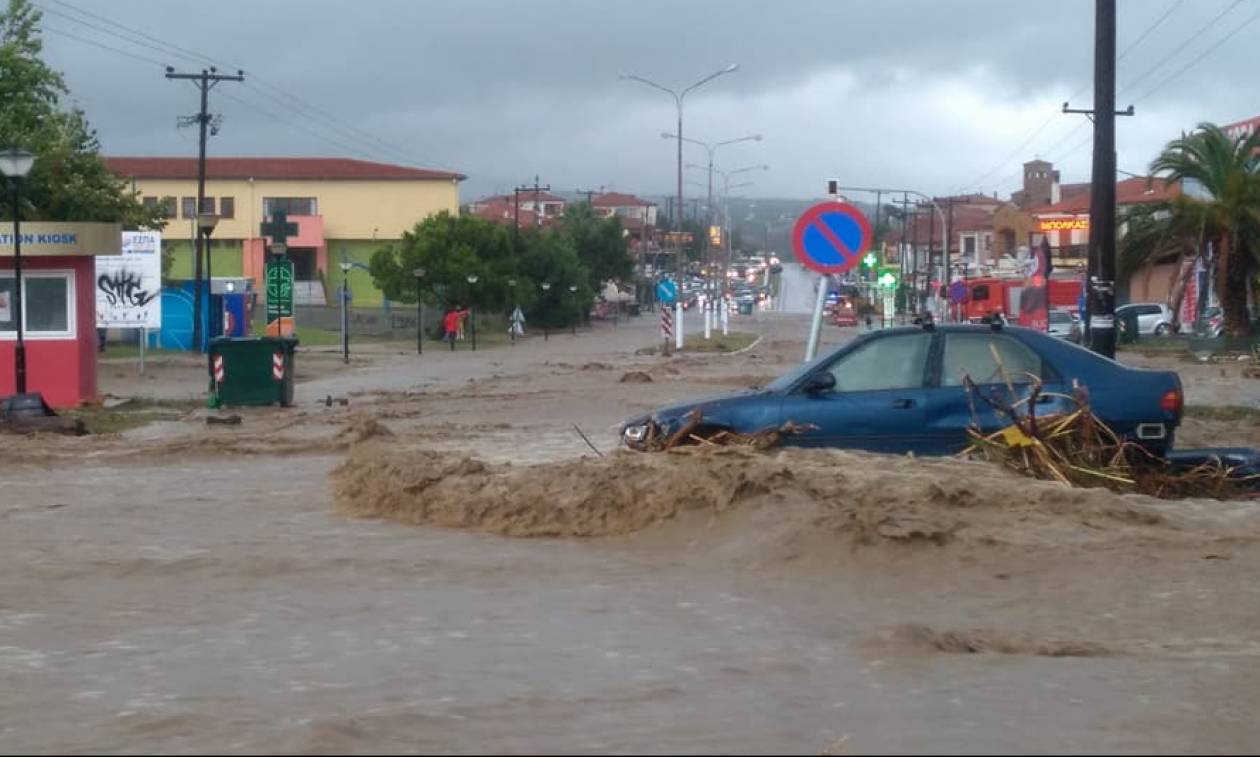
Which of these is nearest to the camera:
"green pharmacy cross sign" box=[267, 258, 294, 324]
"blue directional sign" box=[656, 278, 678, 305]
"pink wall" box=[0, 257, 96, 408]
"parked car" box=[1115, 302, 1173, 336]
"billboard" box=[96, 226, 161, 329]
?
"pink wall" box=[0, 257, 96, 408]

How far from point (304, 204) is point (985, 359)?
8208cm

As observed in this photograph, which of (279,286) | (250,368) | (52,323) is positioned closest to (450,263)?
(279,286)

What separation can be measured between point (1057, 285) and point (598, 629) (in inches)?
2592

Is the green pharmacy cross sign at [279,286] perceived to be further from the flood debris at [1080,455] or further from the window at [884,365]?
the flood debris at [1080,455]

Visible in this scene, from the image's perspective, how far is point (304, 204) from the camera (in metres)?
91.3

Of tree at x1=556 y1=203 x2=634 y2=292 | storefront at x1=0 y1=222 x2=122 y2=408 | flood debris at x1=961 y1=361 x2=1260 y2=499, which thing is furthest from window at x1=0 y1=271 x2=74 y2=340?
tree at x1=556 y1=203 x2=634 y2=292

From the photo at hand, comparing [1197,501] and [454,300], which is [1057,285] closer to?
[454,300]

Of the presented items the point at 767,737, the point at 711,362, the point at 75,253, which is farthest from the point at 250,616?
the point at 711,362

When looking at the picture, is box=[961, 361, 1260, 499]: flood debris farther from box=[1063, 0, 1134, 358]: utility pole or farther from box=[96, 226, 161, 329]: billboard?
box=[96, 226, 161, 329]: billboard

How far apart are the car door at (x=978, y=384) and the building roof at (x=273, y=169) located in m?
80.7

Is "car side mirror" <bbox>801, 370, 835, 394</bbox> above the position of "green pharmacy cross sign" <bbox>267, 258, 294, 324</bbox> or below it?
below

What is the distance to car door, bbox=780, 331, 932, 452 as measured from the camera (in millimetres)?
12086

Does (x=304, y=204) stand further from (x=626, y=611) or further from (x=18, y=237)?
(x=626, y=611)

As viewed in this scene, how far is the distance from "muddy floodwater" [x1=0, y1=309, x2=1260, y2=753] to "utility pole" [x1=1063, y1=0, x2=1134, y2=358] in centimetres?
508
